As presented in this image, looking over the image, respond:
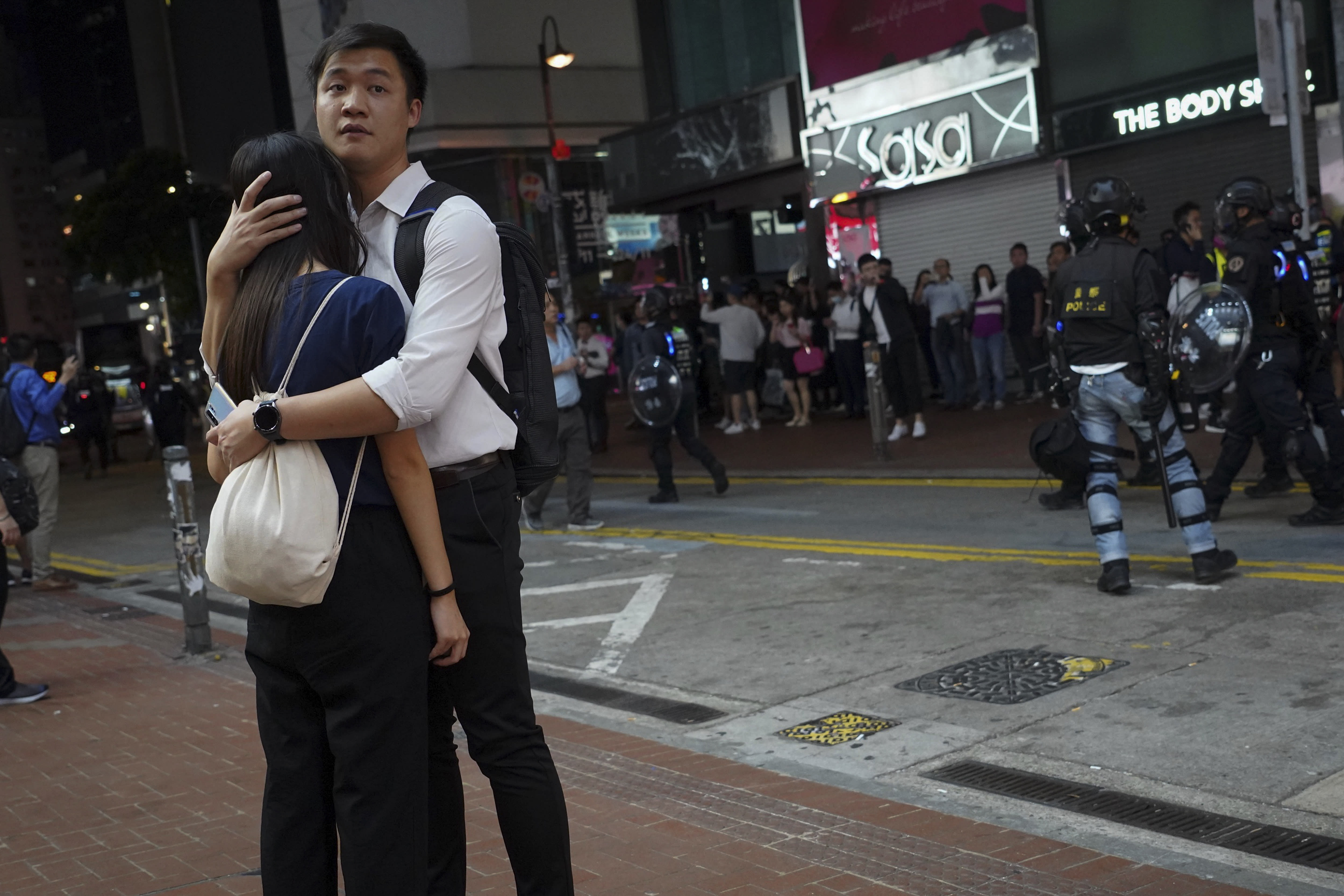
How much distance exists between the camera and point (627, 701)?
258 inches

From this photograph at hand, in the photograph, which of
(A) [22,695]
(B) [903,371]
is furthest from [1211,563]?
(B) [903,371]

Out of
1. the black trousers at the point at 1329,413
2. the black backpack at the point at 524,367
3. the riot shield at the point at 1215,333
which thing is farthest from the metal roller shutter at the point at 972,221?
the black backpack at the point at 524,367

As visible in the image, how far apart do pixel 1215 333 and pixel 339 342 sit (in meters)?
7.07

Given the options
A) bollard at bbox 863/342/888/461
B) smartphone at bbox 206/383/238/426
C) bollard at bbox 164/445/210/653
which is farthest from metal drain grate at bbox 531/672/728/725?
bollard at bbox 863/342/888/461

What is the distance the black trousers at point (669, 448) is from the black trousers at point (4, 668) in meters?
6.48

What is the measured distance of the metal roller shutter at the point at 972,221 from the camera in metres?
19.9

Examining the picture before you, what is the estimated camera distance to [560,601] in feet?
29.6

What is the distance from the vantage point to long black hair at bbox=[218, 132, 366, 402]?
9.16 ft

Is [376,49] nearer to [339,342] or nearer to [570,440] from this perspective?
[339,342]

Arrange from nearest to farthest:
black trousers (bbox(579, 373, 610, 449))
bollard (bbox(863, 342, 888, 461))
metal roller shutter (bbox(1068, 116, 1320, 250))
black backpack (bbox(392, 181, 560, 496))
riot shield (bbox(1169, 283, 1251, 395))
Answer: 1. black backpack (bbox(392, 181, 560, 496))
2. riot shield (bbox(1169, 283, 1251, 395))
3. bollard (bbox(863, 342, 888, 461))
4. metal roller shutter (bbox(1068, 116, 1320, 250))
5. black trousers (bbox(579, 373, 610, 449))

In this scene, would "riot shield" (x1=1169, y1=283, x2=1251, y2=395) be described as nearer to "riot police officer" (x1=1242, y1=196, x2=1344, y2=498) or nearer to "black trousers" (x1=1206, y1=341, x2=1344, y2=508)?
"black trousers" (x1=1206, y1=341, x2=1344, y2=508)

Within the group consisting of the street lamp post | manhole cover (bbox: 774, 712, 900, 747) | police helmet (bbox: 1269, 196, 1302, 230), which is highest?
the street lamp post

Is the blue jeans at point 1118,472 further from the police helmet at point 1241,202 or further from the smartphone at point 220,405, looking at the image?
the smartphone at point 220,405

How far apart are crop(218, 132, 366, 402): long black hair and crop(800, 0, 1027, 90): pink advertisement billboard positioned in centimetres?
1842
